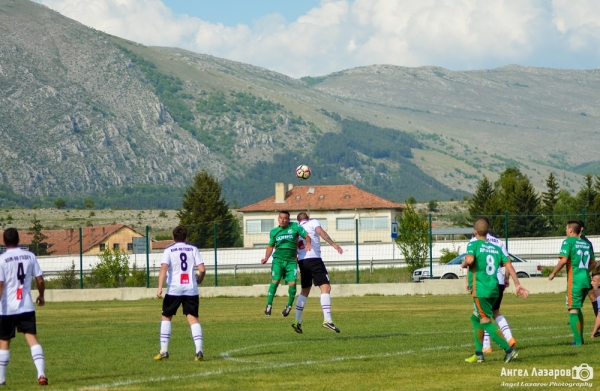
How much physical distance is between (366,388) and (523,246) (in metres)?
29.6

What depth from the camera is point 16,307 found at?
12.9 meters

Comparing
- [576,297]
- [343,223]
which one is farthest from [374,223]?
[576,297]

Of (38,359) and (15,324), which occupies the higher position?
(15,324)

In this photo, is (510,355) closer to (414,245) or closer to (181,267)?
(181,267)

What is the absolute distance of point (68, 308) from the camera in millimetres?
33156

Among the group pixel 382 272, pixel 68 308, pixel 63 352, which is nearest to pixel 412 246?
pixel 382 272

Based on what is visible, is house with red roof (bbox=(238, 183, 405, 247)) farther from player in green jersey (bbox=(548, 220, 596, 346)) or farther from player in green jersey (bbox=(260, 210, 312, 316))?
player in green jersey (bbox=(548, 220, 596, 346))

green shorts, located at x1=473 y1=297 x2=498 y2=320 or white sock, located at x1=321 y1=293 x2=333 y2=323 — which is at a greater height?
green shorts, located at x1=473 y1=297 x2=498 y2=320

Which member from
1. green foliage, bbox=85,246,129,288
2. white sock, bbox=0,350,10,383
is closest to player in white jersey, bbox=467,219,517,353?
white sock, bbox=0,350,10,383

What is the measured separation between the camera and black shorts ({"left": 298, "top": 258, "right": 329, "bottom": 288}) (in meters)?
19.4

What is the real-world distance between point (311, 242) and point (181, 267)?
5.20m

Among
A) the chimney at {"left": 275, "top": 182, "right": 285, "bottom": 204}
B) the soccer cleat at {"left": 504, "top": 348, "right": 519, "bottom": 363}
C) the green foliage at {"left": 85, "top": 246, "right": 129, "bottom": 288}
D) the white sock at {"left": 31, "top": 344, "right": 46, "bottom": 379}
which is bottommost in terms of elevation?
the soccer cleat at {"left": 504, "top": 348, "right": 519, "bottom": 363}

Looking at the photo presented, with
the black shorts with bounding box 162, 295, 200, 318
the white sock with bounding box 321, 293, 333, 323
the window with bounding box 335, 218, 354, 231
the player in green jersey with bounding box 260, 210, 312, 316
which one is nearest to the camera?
the black shorts with bounding box 162, 295, 200, 318

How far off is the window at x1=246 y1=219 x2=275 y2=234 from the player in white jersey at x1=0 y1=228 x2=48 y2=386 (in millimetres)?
104245
